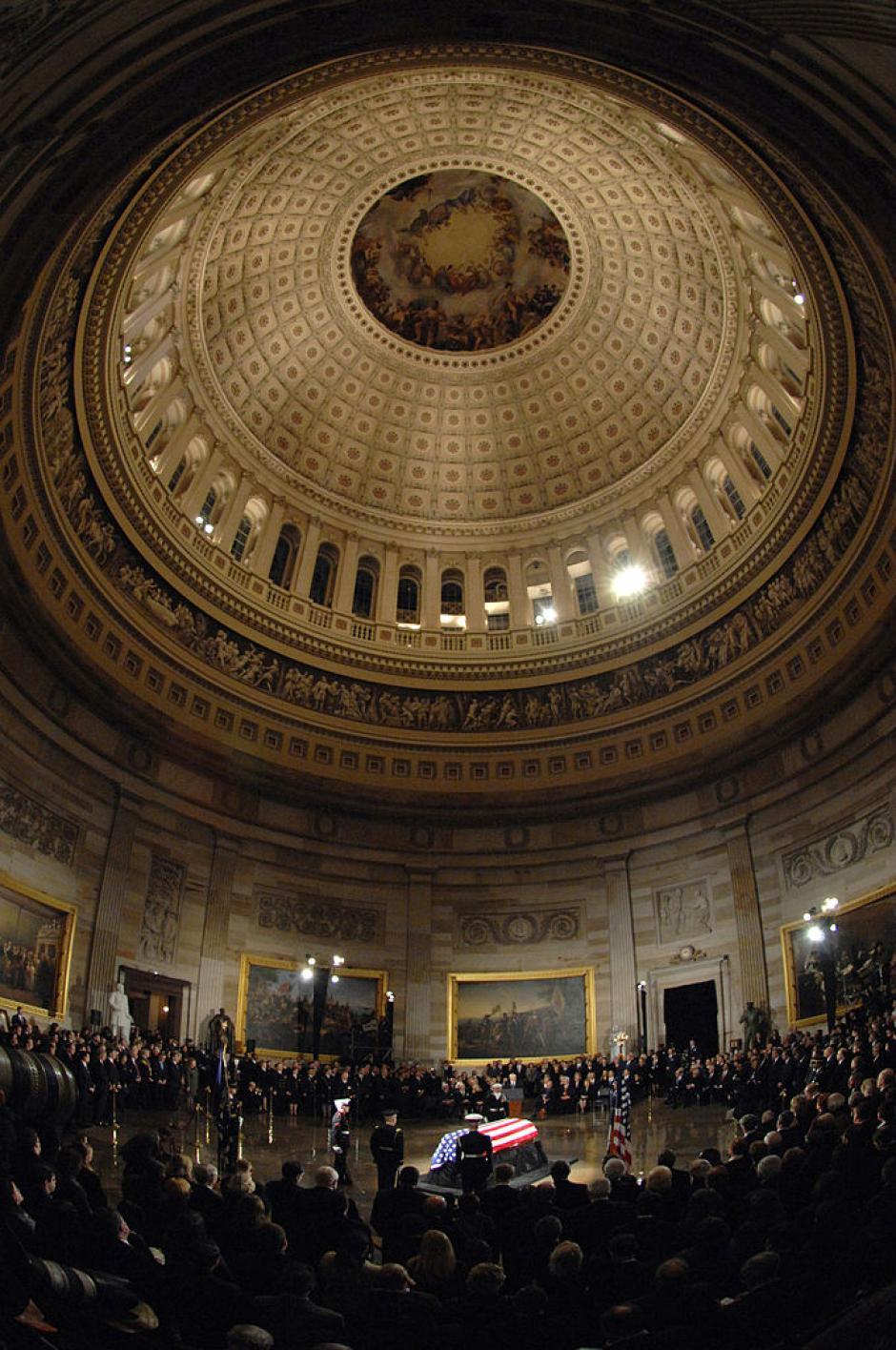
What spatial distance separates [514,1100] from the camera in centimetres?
2341

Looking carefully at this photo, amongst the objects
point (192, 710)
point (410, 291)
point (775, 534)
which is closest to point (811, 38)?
point (775, 534)

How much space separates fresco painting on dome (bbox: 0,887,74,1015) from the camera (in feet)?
77.0

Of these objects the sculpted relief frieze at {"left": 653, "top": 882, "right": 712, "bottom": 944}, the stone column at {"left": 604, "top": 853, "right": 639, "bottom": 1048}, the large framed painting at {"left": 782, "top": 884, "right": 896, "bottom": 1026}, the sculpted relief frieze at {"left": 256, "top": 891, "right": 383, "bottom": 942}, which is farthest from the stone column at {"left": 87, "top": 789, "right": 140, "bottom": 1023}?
the large framed painting at {"left": 782, "top": 884, "right": 896, "bottom": 1026}

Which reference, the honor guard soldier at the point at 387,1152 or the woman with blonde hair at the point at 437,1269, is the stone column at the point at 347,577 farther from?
the woman with blonde hair at the point at 437,1269

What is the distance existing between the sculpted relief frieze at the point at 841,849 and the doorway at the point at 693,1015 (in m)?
4.36

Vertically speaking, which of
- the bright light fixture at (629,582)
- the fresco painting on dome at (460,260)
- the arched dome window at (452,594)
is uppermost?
the fresco painting on dome at (460,260)

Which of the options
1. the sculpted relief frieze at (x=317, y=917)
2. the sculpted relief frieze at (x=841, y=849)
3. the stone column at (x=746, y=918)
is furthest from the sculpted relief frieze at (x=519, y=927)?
the sculpted relief frieze at (x=841, y=849)

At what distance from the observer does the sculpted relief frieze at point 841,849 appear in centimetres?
2577

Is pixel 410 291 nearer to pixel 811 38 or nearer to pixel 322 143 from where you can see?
pixel 322 143

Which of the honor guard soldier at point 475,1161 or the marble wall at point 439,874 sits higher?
the marble wall at point 439,874

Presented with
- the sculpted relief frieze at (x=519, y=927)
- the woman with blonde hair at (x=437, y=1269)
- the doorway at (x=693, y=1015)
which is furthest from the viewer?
the sculpted relief frieze at (x=519, y=927)

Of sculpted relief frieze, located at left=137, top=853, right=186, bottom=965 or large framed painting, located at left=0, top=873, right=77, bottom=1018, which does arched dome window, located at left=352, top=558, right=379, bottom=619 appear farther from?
large framed painting, located at left=0, top=873, right=77, bottom=1018

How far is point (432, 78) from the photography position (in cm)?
3084

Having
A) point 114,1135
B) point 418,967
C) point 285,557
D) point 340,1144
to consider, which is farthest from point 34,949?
point 285,557
